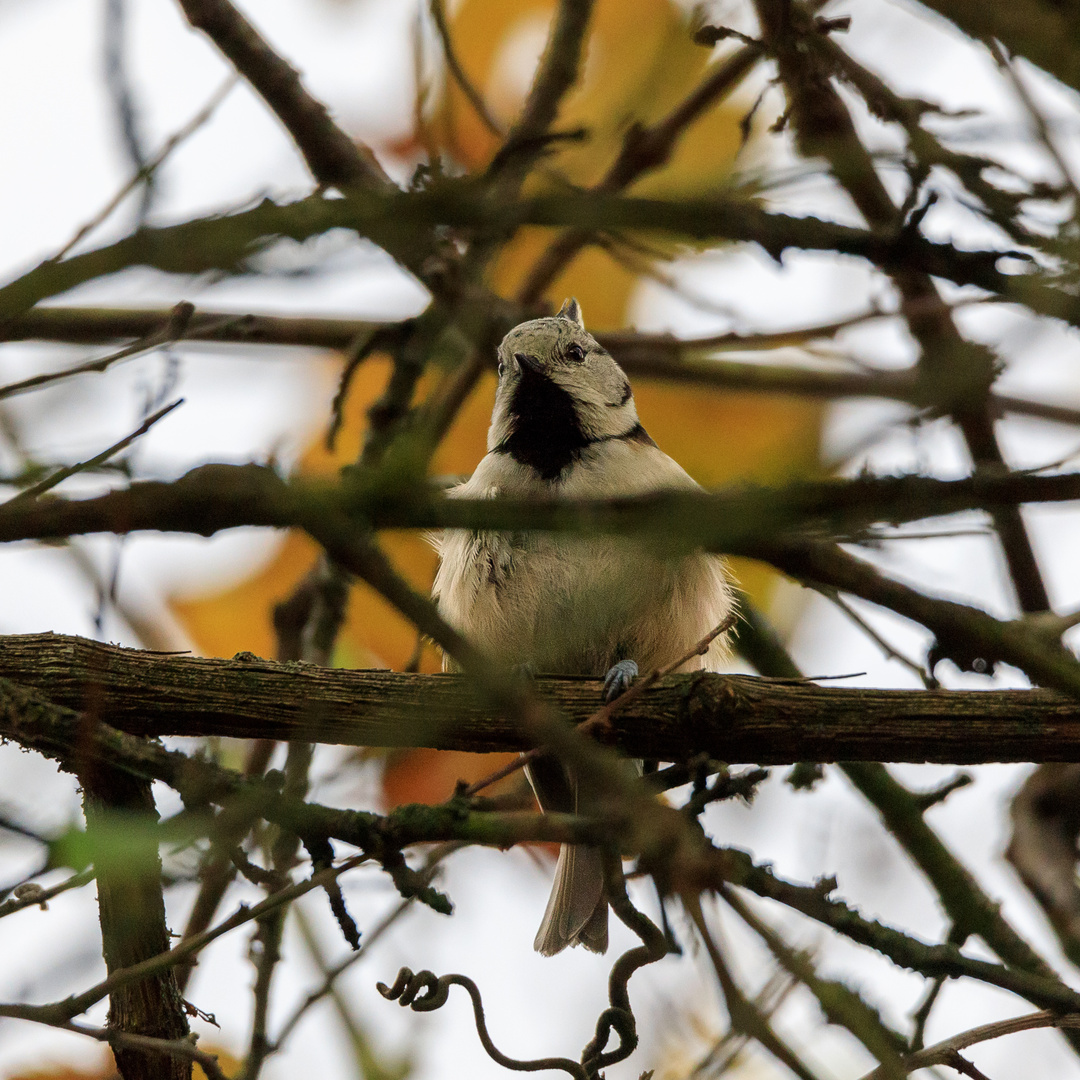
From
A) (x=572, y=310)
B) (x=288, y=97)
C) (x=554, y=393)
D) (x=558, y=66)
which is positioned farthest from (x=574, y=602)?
(x=288, y=97)

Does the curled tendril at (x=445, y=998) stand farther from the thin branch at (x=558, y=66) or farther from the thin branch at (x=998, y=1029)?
the thin branch at (x=558, y=66)

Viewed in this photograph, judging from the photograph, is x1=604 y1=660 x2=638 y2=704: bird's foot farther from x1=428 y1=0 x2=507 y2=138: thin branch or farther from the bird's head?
x1=428 y1=0 x2=507 y2=138: thin branch

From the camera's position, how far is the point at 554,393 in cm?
480

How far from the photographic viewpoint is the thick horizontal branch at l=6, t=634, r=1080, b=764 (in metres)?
2.90

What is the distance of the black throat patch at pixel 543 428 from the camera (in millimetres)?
4602

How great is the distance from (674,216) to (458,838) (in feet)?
3.77

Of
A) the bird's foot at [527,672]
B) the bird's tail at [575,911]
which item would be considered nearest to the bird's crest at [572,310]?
the bird's foot at [527,672]

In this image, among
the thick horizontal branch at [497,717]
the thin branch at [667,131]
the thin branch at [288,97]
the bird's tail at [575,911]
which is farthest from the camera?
the thin branch at [667,131]

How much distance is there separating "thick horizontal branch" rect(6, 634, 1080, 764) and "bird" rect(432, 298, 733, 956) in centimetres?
93

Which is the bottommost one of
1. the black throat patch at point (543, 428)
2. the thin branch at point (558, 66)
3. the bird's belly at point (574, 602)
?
the bird's belly at point (574, 602)

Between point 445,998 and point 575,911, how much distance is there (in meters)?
1.56

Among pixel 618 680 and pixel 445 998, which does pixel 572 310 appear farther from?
pixel 445 998

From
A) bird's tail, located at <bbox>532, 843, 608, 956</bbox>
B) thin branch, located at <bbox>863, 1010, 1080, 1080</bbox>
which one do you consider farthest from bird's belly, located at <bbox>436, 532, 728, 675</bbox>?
thin branch, located at <bbox>863, 1010, 1080, 1080</bbox>

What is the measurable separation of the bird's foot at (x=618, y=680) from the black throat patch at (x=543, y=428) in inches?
42.9
